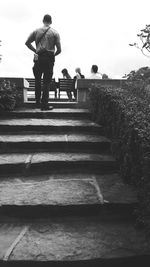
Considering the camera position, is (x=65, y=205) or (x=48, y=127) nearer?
(x=65, y=205)

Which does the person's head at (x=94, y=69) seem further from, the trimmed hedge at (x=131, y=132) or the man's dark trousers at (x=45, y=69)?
the trimmed hedge at (x=131, y=132)

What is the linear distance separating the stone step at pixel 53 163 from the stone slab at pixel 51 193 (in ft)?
1.25

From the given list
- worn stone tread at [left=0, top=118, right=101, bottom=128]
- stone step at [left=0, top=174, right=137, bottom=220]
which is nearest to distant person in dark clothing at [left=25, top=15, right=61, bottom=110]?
worn stone tread at [left=0, top=118, right=101, bottom=128]

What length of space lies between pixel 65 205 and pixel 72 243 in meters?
0.57

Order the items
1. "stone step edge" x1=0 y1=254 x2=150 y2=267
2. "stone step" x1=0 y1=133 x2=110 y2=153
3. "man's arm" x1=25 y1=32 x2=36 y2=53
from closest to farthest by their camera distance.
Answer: "stone step edge" x1=0 y1=254 x2=150 y2=267, "stone step" x1=0 y1=133 x2=110 y2=153, "man's arm" x1=25 y1=32 x2=36 y2=53

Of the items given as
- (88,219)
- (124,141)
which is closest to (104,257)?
(88,219)

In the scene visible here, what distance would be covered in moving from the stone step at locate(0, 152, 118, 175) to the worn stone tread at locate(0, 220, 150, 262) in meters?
1.25

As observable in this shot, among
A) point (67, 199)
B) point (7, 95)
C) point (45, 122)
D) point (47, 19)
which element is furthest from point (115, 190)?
point (47, 19)

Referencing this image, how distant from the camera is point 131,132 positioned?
4219 mm

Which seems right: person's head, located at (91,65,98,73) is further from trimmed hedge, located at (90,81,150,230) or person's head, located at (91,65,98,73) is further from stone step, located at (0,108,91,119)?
trimmed hedge, located at (90,81,150,230)

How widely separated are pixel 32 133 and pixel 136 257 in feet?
12.0

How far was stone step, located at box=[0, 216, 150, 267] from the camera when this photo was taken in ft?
10.6

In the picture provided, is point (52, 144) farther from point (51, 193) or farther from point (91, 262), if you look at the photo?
point (91, 262)

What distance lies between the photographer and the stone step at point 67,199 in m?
3.96
